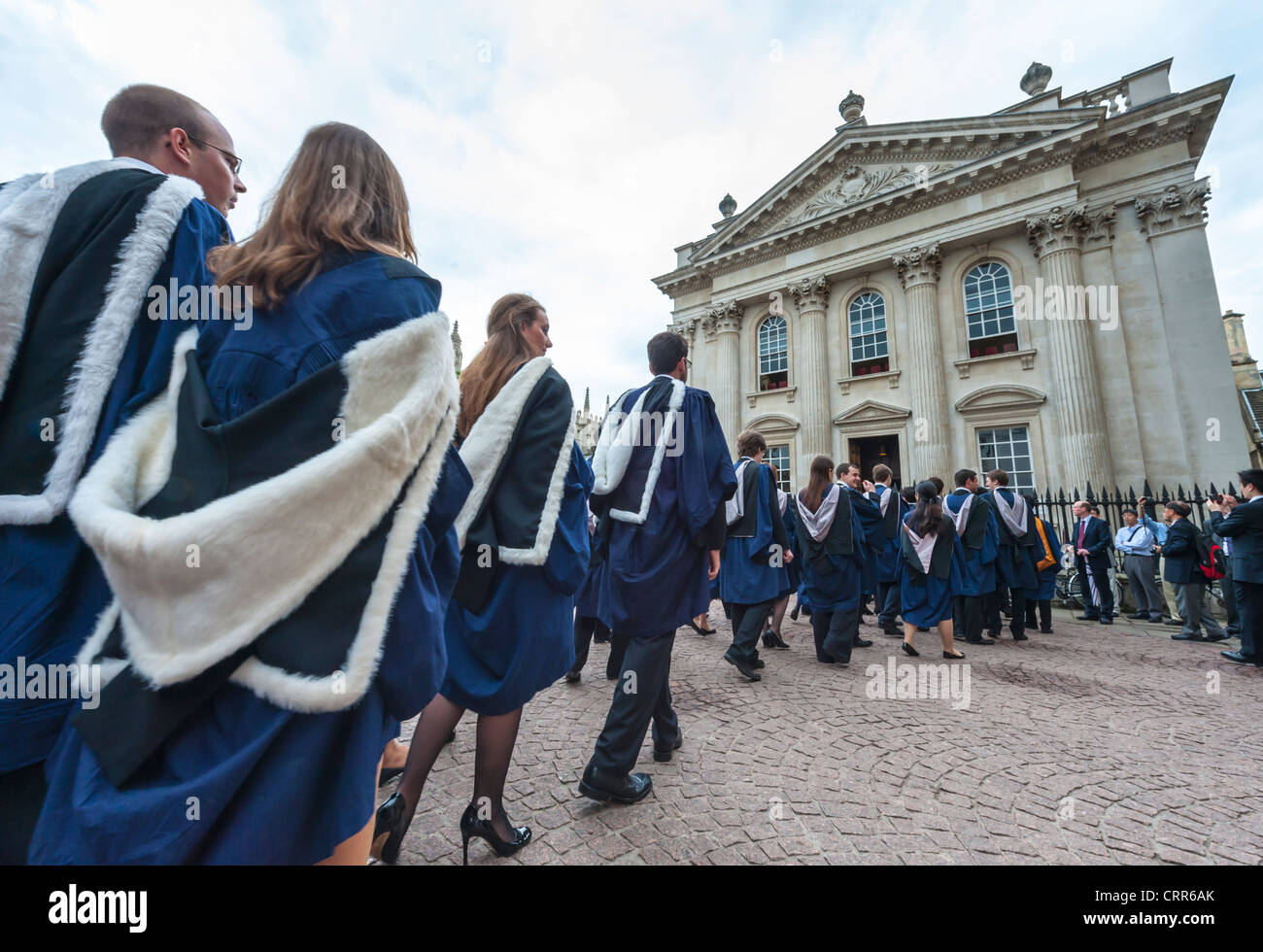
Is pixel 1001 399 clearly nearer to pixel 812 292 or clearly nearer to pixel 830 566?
pixel 812 292

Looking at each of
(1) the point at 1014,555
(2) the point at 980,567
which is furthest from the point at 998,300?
(2) the point at 980,567

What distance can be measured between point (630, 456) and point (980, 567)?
21.1 feet

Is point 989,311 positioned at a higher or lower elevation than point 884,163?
lower

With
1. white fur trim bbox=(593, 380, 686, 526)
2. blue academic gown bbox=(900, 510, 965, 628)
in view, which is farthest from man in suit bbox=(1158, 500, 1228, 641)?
white fur trim bbox=(593, 380, 686, 526)

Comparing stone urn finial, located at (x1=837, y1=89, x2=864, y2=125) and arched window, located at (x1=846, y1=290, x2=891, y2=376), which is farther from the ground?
stone urn finial, located at (x1=837, y1=89, x2=864, y2=125)

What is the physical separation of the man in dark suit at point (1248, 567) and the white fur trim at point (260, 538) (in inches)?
374

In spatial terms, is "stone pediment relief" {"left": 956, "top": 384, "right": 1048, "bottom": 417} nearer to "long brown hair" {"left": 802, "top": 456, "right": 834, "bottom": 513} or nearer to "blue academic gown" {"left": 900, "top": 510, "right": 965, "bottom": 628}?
"blue academic gown" {"left": 900, "top": 510, "right": 965, "bottom": 628}

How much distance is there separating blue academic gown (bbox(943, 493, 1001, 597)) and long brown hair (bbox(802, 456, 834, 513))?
264 cm

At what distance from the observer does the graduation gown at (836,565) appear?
5762mm

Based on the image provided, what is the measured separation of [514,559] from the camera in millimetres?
2105

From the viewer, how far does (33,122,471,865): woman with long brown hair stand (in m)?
0.87

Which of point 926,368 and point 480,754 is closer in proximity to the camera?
point 480,754
